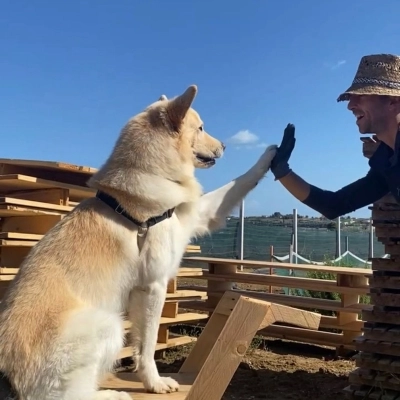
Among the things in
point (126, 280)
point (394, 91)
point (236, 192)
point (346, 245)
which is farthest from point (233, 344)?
point (346, 245)

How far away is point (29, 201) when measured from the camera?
3906mm

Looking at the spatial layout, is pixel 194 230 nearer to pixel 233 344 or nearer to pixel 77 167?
pixel 233 344

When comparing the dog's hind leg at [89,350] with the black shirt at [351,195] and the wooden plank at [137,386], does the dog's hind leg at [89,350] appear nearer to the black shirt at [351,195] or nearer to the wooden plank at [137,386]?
the wooden plank at [137,386]

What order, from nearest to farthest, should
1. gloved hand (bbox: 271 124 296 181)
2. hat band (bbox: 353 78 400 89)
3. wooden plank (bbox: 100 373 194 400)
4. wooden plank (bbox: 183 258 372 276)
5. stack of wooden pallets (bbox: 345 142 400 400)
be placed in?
wooden plank (bbox: 100 373 194 400) < hat band (bbox: 353 78 400 89) < gloved hand (bbox: 271 124 296 181) < stack of wooden pallets (bbox: 345 142 400 400) < wooden plank (bbox: 183 258 372 276)

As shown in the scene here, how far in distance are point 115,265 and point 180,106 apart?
0.95 m

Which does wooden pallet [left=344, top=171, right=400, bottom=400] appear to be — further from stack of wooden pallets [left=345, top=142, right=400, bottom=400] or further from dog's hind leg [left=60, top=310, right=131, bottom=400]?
dog's hind leg [left=60, top=310, right=131, bottom=400]

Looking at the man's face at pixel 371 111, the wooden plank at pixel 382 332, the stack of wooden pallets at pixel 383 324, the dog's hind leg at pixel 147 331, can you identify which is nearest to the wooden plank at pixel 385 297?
the stack of wooden pallets at pixel 383 324

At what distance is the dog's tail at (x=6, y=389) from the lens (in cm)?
223

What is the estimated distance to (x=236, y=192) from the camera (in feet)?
10.9

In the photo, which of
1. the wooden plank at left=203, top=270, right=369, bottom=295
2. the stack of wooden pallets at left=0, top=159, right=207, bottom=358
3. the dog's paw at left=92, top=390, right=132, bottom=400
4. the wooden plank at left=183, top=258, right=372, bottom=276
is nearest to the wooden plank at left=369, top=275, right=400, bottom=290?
the wooden plank at left=183, top=258, right=372, bottom=276

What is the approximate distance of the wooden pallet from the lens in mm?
3898

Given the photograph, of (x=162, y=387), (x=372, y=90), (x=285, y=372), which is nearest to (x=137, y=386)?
(x=162, y=387)

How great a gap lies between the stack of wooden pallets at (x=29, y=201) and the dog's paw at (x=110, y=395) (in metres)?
1.70

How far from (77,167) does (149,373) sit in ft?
6.30
